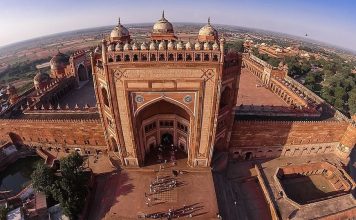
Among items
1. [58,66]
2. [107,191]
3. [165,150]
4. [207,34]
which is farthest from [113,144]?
[58,66]

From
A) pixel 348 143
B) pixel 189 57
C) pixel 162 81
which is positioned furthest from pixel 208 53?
pixel 348 143

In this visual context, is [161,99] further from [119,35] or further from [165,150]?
[119,35]

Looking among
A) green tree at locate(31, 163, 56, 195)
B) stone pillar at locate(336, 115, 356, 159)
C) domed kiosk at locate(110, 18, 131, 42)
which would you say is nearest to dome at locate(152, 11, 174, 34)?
domed kiosk at locate(110, 18, 131, 42)

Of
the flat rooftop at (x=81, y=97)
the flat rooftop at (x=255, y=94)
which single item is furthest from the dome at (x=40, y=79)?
the flat rooftop at (x=255, y=94)

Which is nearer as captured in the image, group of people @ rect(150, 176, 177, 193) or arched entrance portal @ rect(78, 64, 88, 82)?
group of people @ rect(150, 176, 177, 193)

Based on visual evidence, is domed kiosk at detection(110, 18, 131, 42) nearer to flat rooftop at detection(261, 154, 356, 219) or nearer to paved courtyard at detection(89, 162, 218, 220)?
paved courtyard at detection(89, 162, 218, 220)

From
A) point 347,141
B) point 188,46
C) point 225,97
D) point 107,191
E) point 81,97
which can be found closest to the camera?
point 188,46
